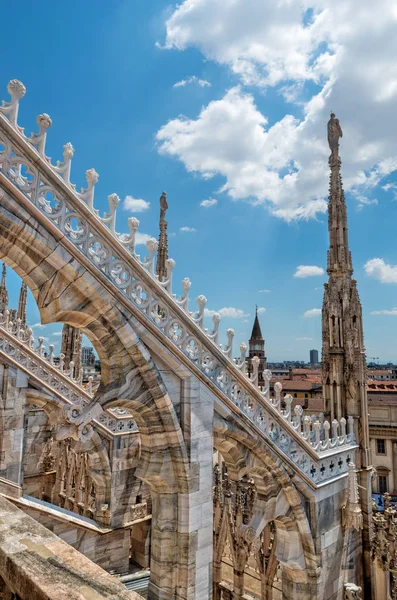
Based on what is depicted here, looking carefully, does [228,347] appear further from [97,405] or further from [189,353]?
[97,405]

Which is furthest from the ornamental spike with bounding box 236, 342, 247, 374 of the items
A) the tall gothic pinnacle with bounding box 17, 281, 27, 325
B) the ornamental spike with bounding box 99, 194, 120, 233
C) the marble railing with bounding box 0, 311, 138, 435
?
the tall gothic pinnacle with bounding box 17, 281, 27, 325

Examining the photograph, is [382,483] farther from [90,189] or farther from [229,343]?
[90,189]

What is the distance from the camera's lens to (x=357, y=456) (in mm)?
10898

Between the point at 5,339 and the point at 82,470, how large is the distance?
6260mm

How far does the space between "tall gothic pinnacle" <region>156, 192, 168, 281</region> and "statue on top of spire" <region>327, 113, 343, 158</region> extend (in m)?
7.32

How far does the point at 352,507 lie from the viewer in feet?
30.6

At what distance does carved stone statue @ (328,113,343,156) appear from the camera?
41.2 ft

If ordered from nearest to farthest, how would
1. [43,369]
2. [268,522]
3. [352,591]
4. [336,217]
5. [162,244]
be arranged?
[268,522] → [352,591] → [336,217] → [43,369] → [162,244]

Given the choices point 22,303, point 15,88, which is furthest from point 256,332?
point 15,88

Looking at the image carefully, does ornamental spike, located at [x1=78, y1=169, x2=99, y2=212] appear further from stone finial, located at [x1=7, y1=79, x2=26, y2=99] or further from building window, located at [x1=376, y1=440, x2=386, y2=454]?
building window, located at [x1=376, y1=440, x2=386, y2=454]

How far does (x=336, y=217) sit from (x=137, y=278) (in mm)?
7844

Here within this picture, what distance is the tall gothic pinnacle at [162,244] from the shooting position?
54.3 ft

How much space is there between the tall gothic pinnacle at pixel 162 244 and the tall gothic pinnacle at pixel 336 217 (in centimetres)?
675

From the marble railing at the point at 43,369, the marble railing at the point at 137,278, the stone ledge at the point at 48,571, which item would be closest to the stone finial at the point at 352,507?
the marble railing at the point at 137,278
